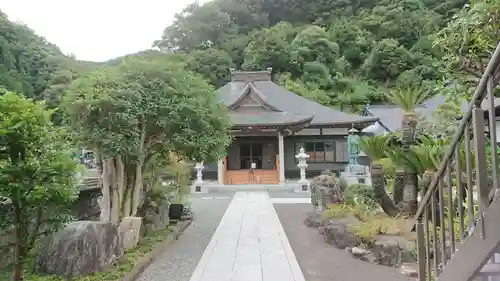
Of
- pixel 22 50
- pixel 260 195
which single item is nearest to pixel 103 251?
pixel 260 195

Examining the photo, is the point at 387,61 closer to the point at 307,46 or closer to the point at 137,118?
the point at 307,46

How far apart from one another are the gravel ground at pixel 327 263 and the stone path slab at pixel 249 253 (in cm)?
17

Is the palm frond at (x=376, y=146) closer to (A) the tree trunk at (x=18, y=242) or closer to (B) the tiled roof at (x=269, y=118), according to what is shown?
(A) the tree trunk at (x=18, y=242)

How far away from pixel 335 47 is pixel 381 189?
113 ft

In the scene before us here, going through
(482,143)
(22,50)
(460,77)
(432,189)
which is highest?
(22,50)

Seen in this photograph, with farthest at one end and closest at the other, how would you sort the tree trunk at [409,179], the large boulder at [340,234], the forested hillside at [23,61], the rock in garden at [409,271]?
the forested hillside at [23,61] → the tree trunk at [409,179] → the large boulder at [340,234] → the rock in garden at [409,271]

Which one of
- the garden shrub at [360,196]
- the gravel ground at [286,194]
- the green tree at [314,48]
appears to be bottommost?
the gravel ground at [286,194]

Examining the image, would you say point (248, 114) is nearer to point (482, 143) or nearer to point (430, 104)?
point (430, 104)

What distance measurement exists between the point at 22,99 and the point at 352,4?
170 feet

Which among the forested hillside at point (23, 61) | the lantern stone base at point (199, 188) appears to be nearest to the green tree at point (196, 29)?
the forested hillside at point (23, 61)

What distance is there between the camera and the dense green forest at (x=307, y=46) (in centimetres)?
3228

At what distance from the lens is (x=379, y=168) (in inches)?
280

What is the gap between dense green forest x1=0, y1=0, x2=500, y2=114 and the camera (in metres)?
32.3

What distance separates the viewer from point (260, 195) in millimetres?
14812
